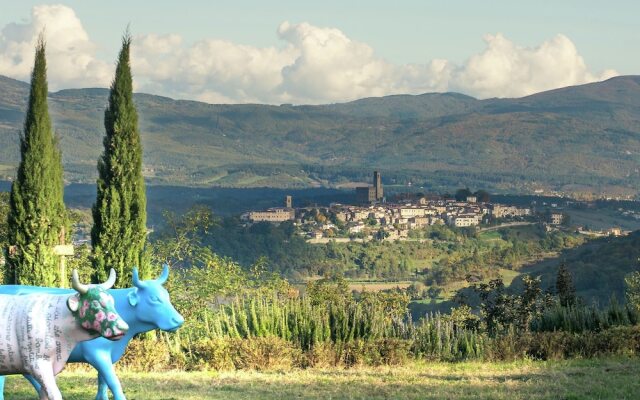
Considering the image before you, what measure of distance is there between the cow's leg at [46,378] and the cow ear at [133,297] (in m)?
1.28

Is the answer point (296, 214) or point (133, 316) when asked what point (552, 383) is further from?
point (296, 214)

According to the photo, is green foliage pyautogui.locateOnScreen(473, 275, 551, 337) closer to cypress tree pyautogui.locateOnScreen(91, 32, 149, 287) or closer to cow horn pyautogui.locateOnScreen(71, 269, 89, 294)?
cypress tree pyautogui.locateOnScreen(91, 32, 149, 287)

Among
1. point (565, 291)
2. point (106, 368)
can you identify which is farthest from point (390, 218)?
point (106, 368)

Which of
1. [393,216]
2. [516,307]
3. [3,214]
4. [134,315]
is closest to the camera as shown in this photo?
[134,315]

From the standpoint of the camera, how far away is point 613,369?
43.5 ft

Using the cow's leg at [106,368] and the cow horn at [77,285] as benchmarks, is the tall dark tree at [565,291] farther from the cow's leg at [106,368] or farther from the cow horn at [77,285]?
the cow horn at [77,285]

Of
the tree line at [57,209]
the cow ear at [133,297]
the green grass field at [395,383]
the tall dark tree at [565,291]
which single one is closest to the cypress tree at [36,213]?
the tree line at [57,209]

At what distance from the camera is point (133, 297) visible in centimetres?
980

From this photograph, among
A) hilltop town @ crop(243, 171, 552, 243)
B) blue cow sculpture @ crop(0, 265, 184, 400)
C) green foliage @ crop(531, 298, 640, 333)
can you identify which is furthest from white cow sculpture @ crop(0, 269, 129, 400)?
hilltop town @ crop(243, 171, 552, 243)

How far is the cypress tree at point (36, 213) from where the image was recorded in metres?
16.4

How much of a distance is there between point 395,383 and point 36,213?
6.99 m

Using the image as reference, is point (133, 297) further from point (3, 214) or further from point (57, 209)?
point (3, 214)

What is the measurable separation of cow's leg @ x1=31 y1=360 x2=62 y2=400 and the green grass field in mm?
2456

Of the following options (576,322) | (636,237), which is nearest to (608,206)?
(636,237)
